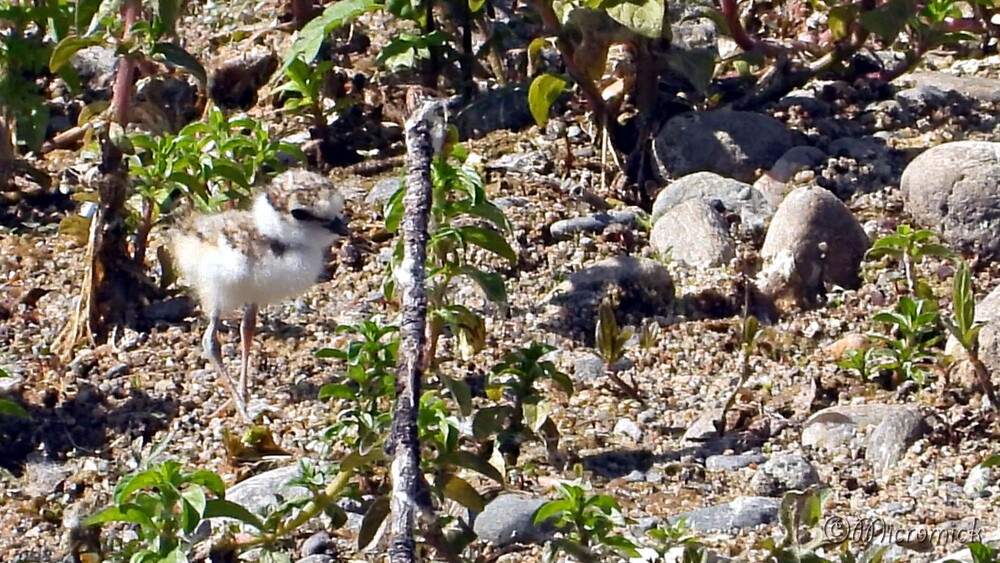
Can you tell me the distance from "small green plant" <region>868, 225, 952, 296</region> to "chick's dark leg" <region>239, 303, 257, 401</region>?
5.71 ft

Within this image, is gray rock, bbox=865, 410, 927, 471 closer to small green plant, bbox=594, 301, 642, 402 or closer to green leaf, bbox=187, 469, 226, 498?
small green plant, bbox=594, 301, 642, 402

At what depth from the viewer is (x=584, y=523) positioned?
3.23 meters

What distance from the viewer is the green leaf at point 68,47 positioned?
4653 millimetres

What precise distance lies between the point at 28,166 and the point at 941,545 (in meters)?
3.32

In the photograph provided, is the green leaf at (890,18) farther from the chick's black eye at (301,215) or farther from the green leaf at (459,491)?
the green leaf at (459,491)

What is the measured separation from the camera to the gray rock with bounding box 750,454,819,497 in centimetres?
384

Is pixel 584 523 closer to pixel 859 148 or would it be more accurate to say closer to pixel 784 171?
pixel 784 171

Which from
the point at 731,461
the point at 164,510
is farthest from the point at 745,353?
the point at 164,510

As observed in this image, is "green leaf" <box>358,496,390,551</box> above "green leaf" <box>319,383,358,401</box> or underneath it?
underneath

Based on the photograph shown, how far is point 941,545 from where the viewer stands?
3.56 meters

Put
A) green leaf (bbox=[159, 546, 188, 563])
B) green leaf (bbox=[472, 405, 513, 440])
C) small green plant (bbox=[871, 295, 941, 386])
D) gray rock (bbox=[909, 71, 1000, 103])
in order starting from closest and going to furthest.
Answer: green leaf (bbox=[159, 546, 188, 563]), green leaf (bbox=[472, 405, 513, 440]), small green plant (bbox=[871, 295, 941, 386]), gray rock (bbox=[909, 71, 1000, 103])

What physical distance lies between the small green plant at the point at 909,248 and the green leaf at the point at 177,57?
1958 millimetres

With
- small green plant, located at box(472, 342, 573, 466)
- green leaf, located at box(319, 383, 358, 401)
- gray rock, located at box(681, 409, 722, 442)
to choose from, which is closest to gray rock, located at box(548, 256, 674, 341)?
gray rock, located at box(681, 409, 722, 442)

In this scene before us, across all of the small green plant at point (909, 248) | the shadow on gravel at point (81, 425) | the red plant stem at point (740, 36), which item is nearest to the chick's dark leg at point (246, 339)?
the shadow on gravel at point (81, 425)
